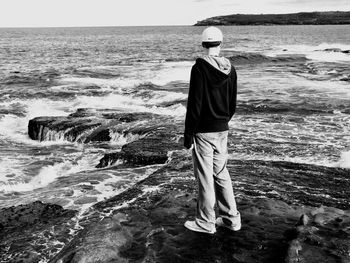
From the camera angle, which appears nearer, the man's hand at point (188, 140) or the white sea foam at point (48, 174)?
the man's hand at point (188, 140)

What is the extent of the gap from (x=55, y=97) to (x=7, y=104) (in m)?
2.99

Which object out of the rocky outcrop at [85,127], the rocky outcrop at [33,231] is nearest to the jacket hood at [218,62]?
the rocky outcrop at [33,231]

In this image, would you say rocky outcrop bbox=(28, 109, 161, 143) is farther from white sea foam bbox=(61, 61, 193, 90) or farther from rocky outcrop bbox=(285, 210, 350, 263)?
white sea foam bbox=(61, 61, 193, 90)

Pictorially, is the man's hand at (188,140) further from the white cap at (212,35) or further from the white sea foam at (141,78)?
the white sea foam at (141,78)

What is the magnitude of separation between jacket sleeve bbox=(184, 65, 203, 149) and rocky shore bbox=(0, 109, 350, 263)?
1.52 metres

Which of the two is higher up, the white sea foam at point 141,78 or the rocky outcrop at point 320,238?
the rocky outcrop at point 320,238

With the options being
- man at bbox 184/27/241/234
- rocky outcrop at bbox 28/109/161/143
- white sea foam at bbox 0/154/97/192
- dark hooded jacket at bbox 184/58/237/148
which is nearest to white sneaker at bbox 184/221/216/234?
man at bbox 184/27/241/234

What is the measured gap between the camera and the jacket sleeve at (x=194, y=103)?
4.89 meters

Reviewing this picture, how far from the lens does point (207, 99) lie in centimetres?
505

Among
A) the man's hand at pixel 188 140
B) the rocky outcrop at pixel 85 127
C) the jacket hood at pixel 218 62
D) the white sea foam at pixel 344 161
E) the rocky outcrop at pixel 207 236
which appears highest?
the jacket hood at pixel 218 62

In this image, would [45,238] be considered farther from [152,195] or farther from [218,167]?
[218,167]

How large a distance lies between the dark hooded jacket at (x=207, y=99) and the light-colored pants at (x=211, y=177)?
5.7 inches

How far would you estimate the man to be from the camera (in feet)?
16.2

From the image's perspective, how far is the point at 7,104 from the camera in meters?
24.5
